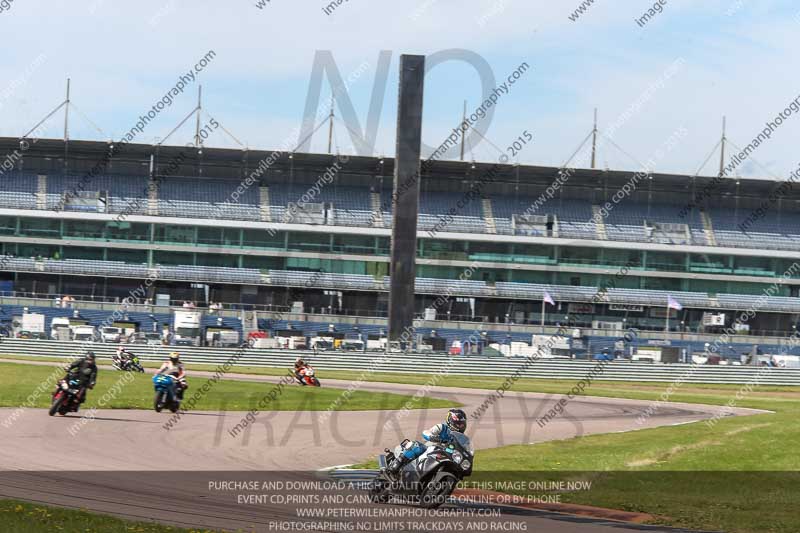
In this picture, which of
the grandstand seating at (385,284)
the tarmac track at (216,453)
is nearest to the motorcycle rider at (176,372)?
the tarmac track at (216,453)

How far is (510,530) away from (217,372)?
123ft

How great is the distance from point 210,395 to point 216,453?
1422cm

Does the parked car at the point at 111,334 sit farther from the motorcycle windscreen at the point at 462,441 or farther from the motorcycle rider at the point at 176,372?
the motorcycle windscreen at the point at 462,441


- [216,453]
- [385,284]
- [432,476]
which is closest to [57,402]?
[216,453]

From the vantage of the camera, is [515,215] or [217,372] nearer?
[217,372]

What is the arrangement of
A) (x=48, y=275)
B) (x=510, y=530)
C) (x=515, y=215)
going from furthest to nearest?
(x=515, y=215), (x=48, y=275), (x=510, y=530)

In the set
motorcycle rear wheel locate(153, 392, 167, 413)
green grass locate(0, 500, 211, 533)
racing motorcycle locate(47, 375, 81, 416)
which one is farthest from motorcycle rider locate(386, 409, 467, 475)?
motorcycle rear wheel locate(153, 392, 167, 413)

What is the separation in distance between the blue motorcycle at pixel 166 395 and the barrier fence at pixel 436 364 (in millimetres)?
26537

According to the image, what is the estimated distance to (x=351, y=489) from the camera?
57.2 feet

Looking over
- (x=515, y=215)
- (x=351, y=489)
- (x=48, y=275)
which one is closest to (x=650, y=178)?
(x=515, y=215)

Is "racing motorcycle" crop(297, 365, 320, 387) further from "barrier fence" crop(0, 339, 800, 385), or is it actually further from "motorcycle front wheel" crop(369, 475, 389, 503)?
"motorcycle front wheel" crop(369, 475, 389, 503)

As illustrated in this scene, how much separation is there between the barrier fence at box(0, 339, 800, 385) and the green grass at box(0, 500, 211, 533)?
1643 inches

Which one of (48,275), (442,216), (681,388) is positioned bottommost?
(681,388)

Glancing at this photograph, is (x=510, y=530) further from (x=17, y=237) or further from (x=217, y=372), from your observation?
(x=17, y=237)
